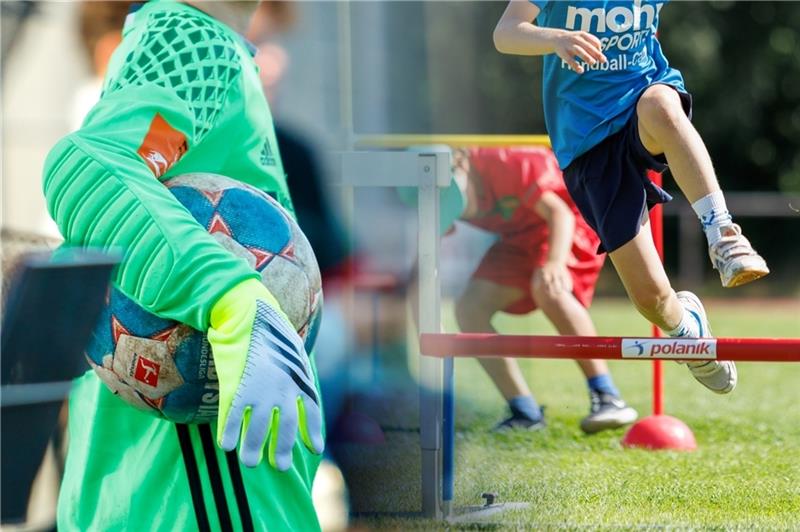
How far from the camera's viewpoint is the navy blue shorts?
2.84m

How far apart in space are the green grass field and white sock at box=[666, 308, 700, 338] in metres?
0.38

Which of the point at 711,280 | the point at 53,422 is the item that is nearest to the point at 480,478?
the point at 53,422

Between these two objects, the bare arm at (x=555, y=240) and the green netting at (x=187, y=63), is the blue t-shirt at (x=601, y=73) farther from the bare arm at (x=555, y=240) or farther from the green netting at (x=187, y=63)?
the bare arm at (x=555, y=240)

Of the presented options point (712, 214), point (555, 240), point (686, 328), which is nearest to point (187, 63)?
point (712, 214)

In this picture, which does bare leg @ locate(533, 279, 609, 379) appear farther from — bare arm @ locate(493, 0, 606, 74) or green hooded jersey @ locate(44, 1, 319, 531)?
green hooded jersey @ locate(44, 1, 319, 531)

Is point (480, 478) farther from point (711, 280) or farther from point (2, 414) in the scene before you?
point (711, 280)

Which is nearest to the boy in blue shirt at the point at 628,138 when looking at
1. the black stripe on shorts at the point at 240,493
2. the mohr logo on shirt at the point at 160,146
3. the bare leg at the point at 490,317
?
the mohr logo on shirt at the point at 160,146

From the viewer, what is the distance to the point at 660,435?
3879 mm

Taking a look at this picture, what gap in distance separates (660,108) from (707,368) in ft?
2.26

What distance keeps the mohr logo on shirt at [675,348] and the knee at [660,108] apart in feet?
1.59

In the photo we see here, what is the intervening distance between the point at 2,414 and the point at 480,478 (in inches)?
53.1

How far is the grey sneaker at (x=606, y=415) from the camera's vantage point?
4090 mm

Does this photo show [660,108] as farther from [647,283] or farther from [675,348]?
[675,348]

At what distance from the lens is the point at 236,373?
191 cm
